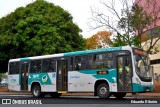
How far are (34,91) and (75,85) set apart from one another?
419 centimetres

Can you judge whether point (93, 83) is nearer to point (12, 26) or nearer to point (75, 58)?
point (75, 58)

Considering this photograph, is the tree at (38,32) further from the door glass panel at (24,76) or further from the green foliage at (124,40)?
the door glass panel at (24,76)

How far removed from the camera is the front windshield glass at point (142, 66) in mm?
21266

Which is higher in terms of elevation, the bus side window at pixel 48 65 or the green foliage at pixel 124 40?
the green foliage at pixel 124 40

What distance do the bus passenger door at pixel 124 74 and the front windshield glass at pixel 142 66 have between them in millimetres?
540

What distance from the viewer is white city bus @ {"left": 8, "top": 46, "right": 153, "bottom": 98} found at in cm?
2122

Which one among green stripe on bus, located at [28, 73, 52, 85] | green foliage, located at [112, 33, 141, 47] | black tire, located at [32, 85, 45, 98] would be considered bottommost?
black tire, located at [32, 85, 45, 98]

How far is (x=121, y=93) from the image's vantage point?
75.3ft

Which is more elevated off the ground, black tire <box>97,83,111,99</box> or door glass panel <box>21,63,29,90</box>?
door glass panel <box>21,63,29,90</box>

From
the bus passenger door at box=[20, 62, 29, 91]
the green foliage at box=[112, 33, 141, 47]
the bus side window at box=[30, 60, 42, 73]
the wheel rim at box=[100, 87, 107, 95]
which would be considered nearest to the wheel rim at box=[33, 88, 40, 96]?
the bus passenger door at box=[20, 62, 29, 91]

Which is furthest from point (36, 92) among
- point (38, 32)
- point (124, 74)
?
point (38, 32)

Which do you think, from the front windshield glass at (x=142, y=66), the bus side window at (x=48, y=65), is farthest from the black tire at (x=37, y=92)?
the front windshield glass at (x=142, y=66)

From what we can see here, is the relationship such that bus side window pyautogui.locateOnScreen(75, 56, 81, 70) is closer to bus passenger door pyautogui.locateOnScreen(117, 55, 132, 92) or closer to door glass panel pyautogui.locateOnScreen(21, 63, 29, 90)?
bus passenger door pyautogui.locateOnScreen(117, 55, 132, 92)

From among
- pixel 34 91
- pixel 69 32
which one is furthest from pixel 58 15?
pixel 34 91
